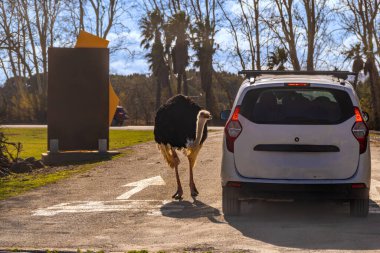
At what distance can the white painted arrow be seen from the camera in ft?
44.1

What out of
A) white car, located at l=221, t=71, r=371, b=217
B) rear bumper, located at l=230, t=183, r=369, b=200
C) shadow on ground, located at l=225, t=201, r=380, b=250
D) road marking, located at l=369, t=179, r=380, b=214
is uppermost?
white car, located at l=221, t=71, r=371, b=217

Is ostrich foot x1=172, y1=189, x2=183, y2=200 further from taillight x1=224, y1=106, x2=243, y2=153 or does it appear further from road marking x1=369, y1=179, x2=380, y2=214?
road marking x1=369, y1=179, x2=380, y2=214

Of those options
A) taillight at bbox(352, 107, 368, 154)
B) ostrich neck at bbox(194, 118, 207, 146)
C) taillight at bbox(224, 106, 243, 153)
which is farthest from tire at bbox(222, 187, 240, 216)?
ostrich neck at bbox(194, 118, 207, 146)

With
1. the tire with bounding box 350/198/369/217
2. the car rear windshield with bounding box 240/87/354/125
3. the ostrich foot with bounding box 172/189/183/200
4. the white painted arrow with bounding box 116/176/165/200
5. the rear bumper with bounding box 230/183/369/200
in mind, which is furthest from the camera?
the white painted arrow with bounding box 116/176/165/200

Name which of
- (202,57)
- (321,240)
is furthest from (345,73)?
(202,57)

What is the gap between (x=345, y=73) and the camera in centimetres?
1098

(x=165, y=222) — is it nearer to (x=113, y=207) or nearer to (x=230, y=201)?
(x=230, y=201)

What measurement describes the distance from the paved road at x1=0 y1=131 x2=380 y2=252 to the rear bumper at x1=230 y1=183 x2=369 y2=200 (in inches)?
14.2

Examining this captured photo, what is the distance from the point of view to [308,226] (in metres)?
9.92

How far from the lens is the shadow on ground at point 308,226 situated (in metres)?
8.77

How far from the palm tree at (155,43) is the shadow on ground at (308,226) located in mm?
56041

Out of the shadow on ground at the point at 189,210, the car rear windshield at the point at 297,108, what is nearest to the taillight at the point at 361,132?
the car rear windshield at the point at 297,108

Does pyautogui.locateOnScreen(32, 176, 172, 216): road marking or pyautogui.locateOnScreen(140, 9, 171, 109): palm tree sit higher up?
pyautogui.locateOnScreen(140, 9, 171, 109): palm tree

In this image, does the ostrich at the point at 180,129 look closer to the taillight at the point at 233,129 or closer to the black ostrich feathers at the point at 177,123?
the black ostrich feathers at the point at 177,123
